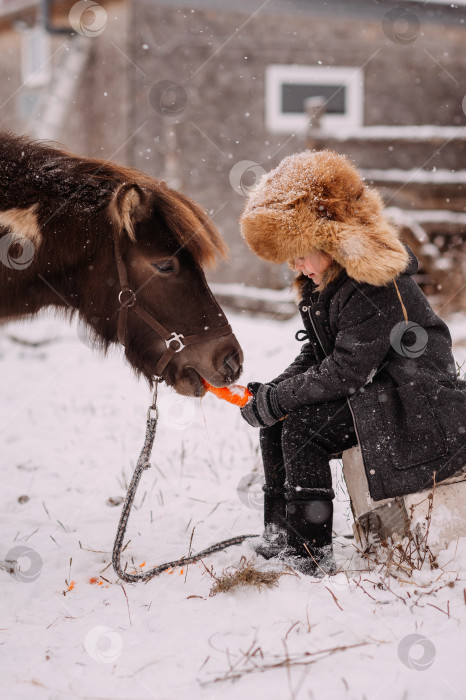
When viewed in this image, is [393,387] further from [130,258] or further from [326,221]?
[130,258]

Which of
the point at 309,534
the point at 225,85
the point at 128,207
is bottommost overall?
the point at 309,534

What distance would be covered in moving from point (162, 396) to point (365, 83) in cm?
868

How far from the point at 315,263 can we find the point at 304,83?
32.8 ft

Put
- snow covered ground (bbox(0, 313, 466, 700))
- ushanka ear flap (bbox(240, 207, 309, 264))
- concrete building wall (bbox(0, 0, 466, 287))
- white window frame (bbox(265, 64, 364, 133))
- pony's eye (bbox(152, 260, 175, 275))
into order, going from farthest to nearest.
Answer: white window frame (bbox(265, 64, 364, 133)) → concrete building wall (bbox(0, 0, 466, 287)) → pony's eye (bbox(152, 260, 175, 275)) → ushanka ear flap (bbox(240, 207, 309, 264)) → snow covered ground (bbox(0, 313, 466, 700))

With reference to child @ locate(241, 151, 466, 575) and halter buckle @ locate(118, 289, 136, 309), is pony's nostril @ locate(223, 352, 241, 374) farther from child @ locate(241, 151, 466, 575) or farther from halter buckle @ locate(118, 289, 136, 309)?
halter buckle @ locate(118, 289, 136, 309)

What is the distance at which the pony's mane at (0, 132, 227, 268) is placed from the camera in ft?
9.03

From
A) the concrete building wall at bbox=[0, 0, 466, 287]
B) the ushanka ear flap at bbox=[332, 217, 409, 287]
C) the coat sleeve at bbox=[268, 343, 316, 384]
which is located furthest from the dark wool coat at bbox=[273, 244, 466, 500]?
the concrete building wall at bbox=[0, 0, 466, 287]

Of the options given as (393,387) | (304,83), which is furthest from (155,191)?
(304,83)

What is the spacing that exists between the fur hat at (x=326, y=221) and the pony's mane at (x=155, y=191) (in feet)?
0.79

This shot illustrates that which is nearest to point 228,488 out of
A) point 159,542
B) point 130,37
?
point 159,542

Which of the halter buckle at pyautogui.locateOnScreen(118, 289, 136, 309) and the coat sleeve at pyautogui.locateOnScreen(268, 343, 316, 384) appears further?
the coat sleeve at pyautogui.locateOnScreen(268, 343, 316, 384)

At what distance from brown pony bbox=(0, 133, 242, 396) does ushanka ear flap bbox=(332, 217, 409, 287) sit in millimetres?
654

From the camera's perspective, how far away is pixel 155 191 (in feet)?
9.02

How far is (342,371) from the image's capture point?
8.24ft
